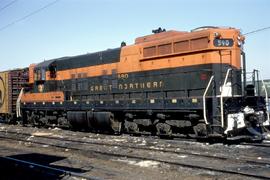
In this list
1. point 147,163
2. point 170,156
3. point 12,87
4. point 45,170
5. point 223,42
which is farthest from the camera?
point 12,87

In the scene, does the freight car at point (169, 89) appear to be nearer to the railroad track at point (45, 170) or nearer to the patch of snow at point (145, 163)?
the patch of snow at point (145, 163)

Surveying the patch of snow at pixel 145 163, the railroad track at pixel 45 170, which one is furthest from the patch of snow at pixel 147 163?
the railroad track at pixel 45 170

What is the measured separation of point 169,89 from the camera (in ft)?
48.4

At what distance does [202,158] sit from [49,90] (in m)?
13.4

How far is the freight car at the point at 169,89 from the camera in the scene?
13.2m

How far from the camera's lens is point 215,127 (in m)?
12.7

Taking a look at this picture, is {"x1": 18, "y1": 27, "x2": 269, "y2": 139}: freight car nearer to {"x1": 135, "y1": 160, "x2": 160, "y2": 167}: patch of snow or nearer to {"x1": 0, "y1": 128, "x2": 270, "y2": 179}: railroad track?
{"x1": 0, "y1": 128, "x2": 270, "y2": 179}: railroad track

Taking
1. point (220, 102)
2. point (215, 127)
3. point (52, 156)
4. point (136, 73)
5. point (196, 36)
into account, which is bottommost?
point (52, 156)

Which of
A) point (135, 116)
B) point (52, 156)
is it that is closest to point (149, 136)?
point (135, 116)

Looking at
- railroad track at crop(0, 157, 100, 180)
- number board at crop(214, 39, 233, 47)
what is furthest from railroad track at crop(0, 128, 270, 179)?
number board at crop(214, 39, 233, 47)

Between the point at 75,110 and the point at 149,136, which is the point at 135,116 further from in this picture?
the point at 75,110

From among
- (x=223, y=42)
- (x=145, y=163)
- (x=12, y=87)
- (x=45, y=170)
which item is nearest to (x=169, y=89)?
(x=223, y=42)

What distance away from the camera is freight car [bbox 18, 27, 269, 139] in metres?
13.2

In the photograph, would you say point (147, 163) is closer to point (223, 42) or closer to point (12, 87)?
point (223, 42)
